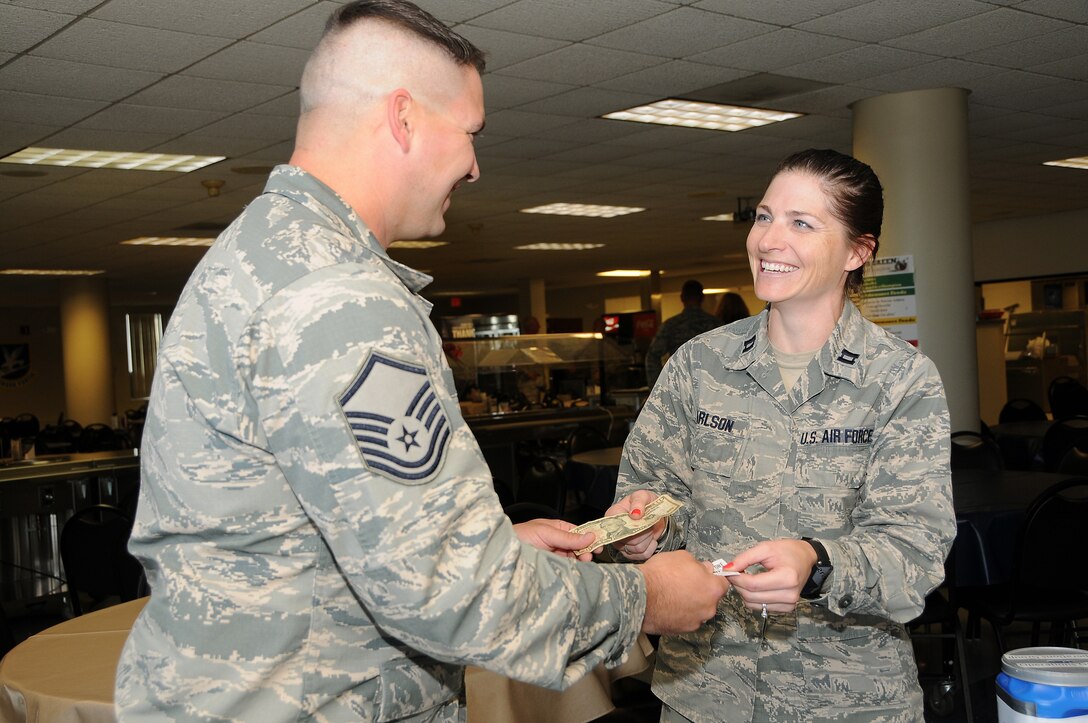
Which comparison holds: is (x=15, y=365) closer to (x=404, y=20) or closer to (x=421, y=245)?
(x=421, y=245)

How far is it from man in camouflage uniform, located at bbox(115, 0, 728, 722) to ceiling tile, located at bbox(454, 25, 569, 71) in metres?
3.65

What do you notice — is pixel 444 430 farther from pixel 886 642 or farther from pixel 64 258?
Answer: pixel 64 258

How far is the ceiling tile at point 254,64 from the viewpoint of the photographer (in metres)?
4.96

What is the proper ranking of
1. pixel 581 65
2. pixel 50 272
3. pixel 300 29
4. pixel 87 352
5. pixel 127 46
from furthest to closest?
pixel 87 352
pixel 50 272
pixel 581 65
pixel 127 46
pixel 300 29

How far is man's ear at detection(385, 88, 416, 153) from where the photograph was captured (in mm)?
1279

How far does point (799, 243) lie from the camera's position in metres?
1.88

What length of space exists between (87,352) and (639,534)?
16566 mm

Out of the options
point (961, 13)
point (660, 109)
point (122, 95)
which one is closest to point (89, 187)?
point (122, 95)

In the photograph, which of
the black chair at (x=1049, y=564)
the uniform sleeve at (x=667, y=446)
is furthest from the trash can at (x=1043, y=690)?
the black chair at (x=1049, y=564)

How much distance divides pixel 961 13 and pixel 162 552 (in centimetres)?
485

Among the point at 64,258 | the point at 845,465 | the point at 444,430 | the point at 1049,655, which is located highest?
the point at 64,258

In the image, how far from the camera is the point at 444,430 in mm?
1126

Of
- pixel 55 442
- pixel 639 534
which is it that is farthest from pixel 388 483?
pixel 55 442

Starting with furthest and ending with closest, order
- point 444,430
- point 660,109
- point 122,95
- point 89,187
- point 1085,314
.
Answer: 1. point 1085,314
2. point 89,187
3. point 660,109
4. point 122,95
5. point 444,430
